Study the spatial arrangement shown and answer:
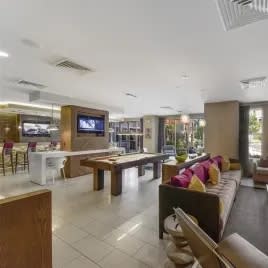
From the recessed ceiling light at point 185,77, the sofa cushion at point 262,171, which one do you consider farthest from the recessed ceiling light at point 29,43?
the sofa cushion at point 262,171

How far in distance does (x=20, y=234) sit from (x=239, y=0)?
8.23 feet

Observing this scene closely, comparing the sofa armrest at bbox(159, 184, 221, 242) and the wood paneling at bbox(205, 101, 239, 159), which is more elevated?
the wood paneling at bbox(205, 101, 239, 159)

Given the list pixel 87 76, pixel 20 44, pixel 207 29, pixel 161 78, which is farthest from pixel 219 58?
pixel 20 44

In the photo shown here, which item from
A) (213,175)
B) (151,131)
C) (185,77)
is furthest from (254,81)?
(151,131)

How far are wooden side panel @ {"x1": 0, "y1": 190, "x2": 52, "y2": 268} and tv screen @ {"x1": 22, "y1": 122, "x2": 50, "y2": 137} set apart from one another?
10.3 metres

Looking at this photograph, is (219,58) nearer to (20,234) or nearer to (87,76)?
(87,76)

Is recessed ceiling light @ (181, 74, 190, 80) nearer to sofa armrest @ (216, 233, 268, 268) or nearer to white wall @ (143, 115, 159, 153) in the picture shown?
sofa armrest @ (216, 233, 268, 268)

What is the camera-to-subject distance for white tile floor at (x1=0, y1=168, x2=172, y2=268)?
2305mm

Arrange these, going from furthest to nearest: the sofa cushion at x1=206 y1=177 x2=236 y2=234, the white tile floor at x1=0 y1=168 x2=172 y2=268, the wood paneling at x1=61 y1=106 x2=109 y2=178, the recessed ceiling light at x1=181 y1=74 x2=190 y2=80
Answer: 1. the wood paneling at x1=61 y1=106 x2=109 y2=178
2. the recessed ceiling light at x1=181 y1=74 x2=190 y2=80
3. the sofa cushion at x1=206 y1=177 x2=236 y2=234
4. the white tile floor at x1=0 y1=168 x2=172 y2=268

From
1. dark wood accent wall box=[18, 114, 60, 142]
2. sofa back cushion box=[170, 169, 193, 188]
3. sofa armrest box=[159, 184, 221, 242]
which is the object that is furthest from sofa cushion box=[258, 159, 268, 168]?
dark wood accent wall box=[18, 114, 60, 142]

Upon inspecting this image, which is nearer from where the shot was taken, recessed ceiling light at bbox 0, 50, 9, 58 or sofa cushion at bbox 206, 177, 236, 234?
recessed ceiling light at bbox 0, 50, 9, 58

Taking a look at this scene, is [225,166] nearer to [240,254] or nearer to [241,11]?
[240,254]

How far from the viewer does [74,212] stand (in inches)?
144

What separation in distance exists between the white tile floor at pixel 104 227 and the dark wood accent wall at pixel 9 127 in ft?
19.7
